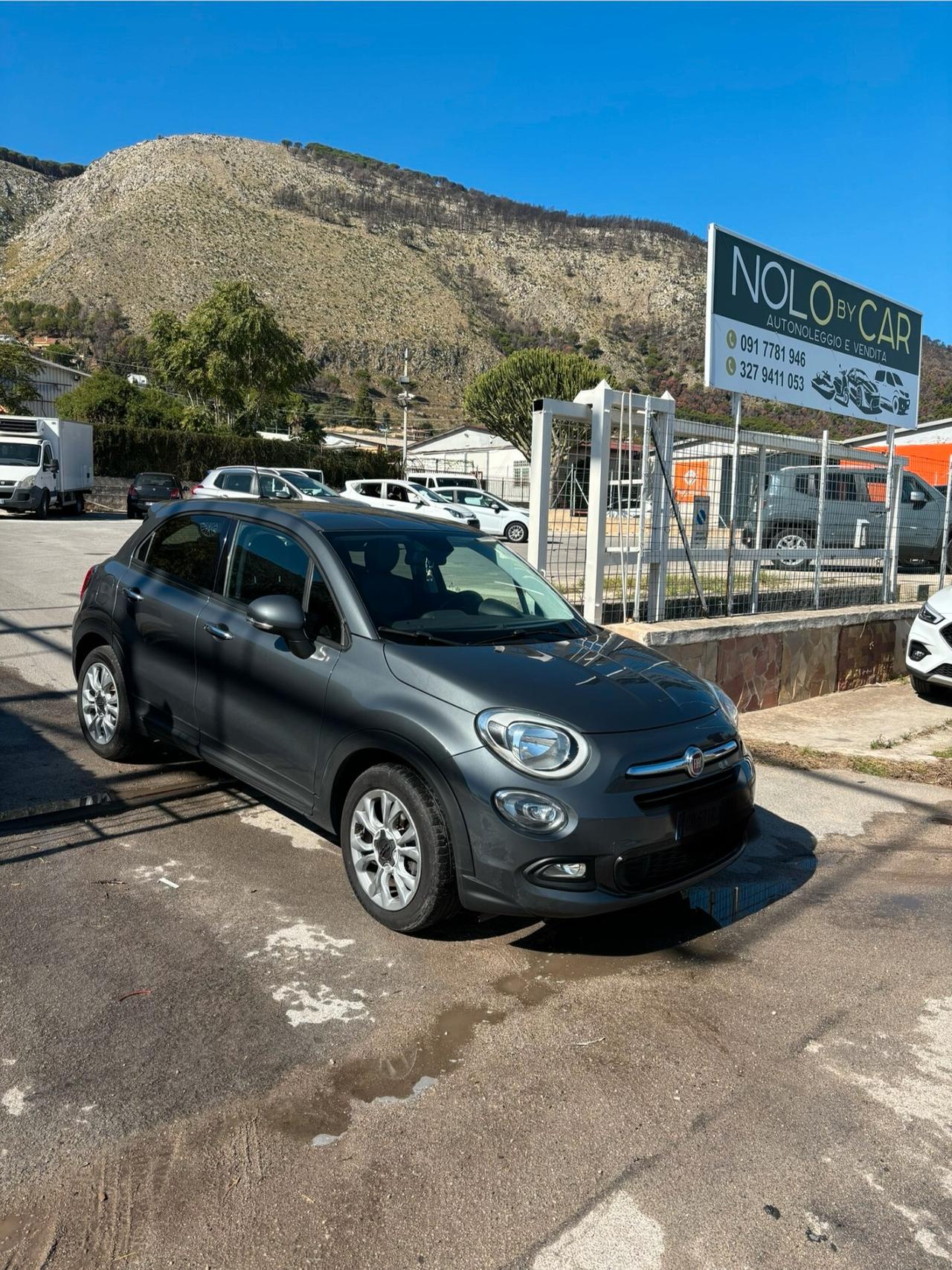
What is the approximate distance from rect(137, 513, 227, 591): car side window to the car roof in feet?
0.24

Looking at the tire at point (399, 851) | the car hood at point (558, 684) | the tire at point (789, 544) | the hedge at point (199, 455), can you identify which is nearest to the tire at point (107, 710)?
the tire at point (399, 851)

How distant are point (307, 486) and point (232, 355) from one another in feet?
88.0

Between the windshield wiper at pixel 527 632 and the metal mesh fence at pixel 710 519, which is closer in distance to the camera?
the windshield wiper at pixel 527 632

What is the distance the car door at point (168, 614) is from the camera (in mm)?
→ 5020

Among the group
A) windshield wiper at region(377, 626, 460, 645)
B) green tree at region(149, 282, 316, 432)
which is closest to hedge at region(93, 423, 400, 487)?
green tree at region(149, 282, 316, 432)

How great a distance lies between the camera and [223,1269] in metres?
2.23

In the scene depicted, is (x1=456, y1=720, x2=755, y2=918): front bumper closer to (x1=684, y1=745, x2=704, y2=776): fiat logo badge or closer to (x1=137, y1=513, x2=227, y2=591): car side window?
(x1=684, y1=745, x2=704, y2=776): fiat logo badge

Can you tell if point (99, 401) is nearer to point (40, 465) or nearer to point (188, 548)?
point (40, 465)

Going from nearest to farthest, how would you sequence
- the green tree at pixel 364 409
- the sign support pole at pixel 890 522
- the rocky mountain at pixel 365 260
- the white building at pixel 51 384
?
the sign support pole at pixel 890 522 < the white building at pixel 51 384 < the green tree at pixel 364 409 < the rocky mountain at pixel 365 260

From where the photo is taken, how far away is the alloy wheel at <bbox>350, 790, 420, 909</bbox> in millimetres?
3799

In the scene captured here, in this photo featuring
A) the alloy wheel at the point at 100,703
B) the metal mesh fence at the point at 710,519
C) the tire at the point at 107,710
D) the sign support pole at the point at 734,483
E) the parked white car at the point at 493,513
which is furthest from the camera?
the parked white car at the point at 493,513

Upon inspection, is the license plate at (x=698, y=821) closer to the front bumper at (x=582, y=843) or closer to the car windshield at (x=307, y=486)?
the front bumper at (x=582, y=843)

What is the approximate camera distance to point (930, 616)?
9.05m

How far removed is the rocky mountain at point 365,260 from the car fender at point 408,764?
249ft
